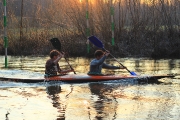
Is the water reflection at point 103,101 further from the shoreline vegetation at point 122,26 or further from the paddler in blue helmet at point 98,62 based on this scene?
the shoreline vegetation at point 122,26

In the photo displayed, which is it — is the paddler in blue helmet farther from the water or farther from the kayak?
the water

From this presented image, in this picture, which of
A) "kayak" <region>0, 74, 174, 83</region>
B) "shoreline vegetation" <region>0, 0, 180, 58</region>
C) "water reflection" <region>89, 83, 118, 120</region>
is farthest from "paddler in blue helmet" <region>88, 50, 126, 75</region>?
"shoreline vegetation" <region>0, 0, 180, 58</region>

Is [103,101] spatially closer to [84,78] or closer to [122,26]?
[84,78]

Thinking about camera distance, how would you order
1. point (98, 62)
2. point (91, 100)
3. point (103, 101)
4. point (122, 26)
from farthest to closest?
point (122, 26), point (98, 62), point (91, 100), point (103, 101)

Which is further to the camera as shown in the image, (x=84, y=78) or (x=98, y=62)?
(x=98, y=62)

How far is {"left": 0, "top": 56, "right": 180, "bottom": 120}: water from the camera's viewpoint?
757cm

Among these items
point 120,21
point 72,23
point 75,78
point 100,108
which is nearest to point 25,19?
point 72,23

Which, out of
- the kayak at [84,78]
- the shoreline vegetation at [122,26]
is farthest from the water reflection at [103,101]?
the shoreline vegetation at [122,26]

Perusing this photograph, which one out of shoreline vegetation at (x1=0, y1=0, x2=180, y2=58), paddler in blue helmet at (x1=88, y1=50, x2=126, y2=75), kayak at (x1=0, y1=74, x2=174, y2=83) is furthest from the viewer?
shoreline vegetation at (x1=0, y1=0, x2=180, y2=58)

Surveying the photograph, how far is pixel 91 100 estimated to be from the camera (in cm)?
912

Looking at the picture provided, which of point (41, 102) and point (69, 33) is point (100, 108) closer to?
point (41, 102)

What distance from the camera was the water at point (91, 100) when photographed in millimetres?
7566

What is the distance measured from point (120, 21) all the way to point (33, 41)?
5.18 meters

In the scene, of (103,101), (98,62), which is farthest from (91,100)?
(98,62)
